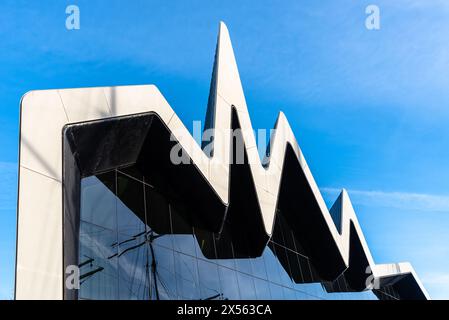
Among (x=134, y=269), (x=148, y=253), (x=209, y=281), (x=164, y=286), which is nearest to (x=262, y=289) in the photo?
(x=209, y=281)

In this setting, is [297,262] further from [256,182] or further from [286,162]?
[256,182]

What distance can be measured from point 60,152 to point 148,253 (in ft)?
14.4

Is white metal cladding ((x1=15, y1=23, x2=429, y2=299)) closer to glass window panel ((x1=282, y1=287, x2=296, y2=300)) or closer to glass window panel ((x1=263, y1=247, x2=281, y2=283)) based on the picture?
glass window panel ((x1=263, y1=247, x2=281, y2=283))

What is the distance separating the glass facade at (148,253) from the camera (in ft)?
37.9

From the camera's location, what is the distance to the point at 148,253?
13.1 metres

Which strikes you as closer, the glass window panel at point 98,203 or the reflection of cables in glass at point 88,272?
the reflection of cables in glass at point 88,272

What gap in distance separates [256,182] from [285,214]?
18.1 ft

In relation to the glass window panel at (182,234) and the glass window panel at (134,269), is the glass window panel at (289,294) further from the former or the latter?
the glass window panel at (134,269)

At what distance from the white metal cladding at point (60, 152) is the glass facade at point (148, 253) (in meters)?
1.58

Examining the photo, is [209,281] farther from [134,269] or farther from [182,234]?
[134,269]

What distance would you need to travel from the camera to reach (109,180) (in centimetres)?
1310

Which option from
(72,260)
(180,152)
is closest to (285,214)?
(180,152)

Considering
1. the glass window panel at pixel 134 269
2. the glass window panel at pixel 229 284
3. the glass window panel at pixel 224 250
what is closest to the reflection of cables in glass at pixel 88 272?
the glass window panel at pixel 134 269

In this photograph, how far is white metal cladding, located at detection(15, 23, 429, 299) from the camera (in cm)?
848
